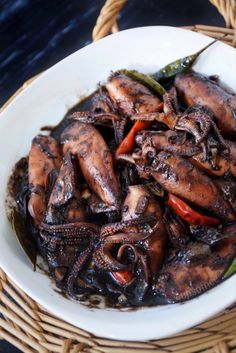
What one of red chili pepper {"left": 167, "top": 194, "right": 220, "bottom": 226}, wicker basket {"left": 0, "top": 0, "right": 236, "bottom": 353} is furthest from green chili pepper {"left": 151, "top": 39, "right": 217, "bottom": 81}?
red chili pepper {"left": 167, "top": 194, "right": 220, "bottom": 226}

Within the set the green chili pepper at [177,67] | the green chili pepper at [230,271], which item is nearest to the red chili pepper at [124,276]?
the green chili pepper at [230,271]

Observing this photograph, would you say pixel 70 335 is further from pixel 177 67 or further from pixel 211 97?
pixel 177 67

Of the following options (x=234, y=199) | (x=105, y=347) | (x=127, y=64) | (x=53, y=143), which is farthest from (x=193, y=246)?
(x=127, y=64)

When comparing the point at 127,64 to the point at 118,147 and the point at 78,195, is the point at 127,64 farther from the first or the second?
the point at 78,195

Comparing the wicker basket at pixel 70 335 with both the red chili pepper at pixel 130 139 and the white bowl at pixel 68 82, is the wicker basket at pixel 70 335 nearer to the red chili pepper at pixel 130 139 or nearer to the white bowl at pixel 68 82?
the white bowl at pixel 68 82

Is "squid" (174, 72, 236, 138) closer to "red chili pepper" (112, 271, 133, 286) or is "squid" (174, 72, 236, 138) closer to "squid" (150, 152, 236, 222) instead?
"squid" (150, 152, 236, 222)

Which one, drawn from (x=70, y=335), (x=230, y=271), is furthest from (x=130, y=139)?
(x=70, y=335)

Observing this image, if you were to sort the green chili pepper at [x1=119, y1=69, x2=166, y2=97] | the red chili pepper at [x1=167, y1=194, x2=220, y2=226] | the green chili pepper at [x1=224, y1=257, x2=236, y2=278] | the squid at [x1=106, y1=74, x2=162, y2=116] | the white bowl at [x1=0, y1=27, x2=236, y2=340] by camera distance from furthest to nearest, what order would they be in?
the green chili pepper at [x1=119, y1=69, x2=166, y2=97], the squid at [x1=106, y1=74, x2=162, y2=116], the white bowl at [x1=0, y1=27, x2=236, y2=340], the red chili pepper at [x1=167, y1=194, x2=220, y2=226], the green chili pepper at [x1=224, y1=257, x2=236, y2=278]
